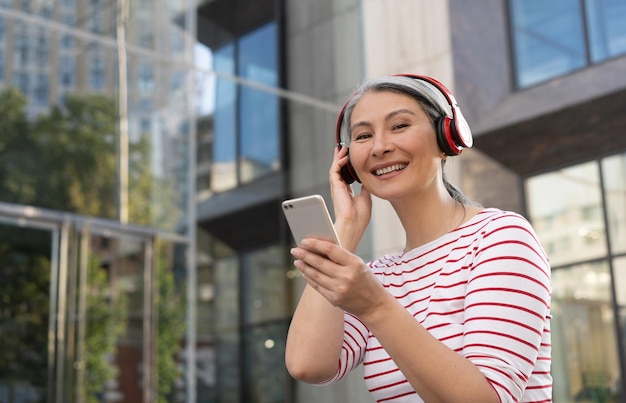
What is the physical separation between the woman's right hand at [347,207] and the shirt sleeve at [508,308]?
26cm

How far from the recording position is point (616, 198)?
8.57m

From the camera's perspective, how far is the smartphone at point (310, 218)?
4.09 feet

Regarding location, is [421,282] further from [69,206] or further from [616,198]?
[69,206]

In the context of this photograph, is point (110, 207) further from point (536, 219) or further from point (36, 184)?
point (536, 219)

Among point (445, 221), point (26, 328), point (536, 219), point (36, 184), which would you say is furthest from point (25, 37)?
point (445, 221)

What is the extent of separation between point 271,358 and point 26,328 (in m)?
2.66

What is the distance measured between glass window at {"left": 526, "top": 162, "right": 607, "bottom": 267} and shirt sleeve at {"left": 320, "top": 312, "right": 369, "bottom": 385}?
7.45 metres

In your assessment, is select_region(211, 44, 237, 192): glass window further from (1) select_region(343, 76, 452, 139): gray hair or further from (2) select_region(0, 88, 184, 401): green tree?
(1) select_region(343, 76, 452, 139): gray hair

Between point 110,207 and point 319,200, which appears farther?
point 110,207

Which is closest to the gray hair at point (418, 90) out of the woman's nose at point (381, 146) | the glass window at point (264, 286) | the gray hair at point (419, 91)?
the gray hair at point (419, 91)

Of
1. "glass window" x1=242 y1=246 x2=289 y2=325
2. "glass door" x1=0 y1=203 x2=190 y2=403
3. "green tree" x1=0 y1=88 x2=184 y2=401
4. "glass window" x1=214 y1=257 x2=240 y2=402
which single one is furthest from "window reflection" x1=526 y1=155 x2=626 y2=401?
"green tree" x1=0 y1=88 x2=184 y2=401

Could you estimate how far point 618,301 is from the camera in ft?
27.5

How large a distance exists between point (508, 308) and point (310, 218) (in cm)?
36

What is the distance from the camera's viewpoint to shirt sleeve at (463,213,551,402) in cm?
129
